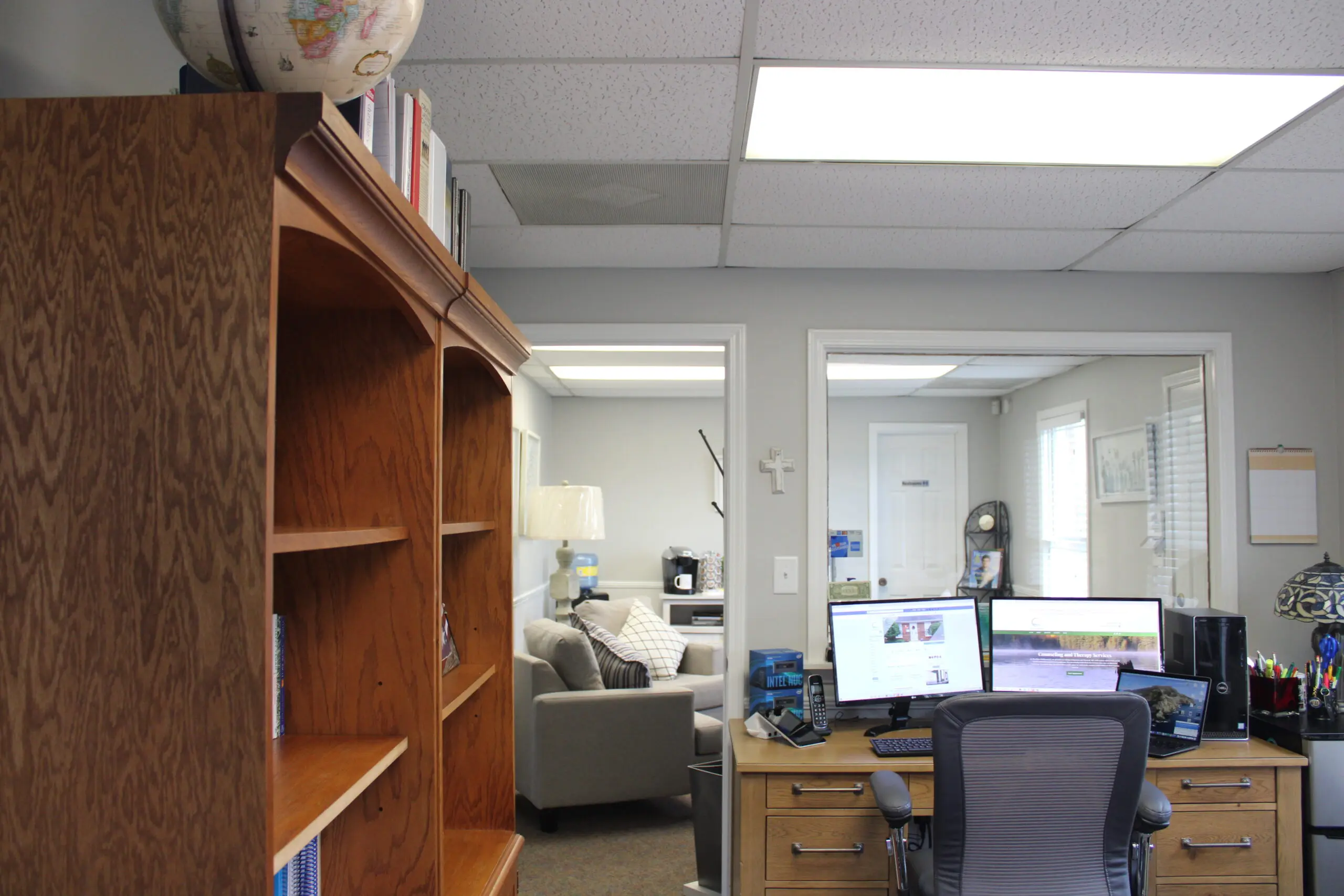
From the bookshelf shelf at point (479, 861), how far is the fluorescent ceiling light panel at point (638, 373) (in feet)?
13.3

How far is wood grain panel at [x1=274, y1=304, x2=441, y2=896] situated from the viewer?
1.41m

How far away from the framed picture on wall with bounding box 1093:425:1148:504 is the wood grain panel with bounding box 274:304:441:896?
2709 mm

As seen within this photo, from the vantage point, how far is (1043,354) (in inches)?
130

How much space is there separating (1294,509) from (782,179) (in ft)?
7.19

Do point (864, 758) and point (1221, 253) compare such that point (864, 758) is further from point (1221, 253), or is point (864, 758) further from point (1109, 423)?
point (1221, 253)

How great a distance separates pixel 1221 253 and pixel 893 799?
6.63ft

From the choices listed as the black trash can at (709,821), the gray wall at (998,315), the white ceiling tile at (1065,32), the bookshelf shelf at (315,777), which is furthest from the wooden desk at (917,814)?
the white ceiling tile at (1065,32)

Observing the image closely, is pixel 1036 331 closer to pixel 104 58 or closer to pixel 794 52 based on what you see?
pixel 794 52

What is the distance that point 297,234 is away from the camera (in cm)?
99

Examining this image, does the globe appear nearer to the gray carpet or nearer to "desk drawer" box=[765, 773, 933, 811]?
"desk drawer" box=[765, 773, 933, 811]

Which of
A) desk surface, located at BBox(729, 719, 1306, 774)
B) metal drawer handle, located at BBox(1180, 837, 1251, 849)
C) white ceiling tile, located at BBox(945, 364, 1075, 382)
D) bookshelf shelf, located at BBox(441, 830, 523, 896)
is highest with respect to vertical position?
white ceiling tile, located at BBox(945, 364, 1075, 382)

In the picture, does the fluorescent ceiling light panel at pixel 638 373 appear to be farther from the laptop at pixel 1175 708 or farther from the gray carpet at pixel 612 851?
the laptop at pixel 1175 708

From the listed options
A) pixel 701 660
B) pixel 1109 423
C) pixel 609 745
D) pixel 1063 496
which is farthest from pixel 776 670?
pixel 701 660

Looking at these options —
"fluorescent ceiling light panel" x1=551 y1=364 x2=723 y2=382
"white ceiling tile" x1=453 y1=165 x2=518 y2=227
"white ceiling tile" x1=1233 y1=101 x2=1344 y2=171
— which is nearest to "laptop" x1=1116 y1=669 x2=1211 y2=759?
"white ceiling tile" x1=1233 y1=101 x2=1344 y2=171
